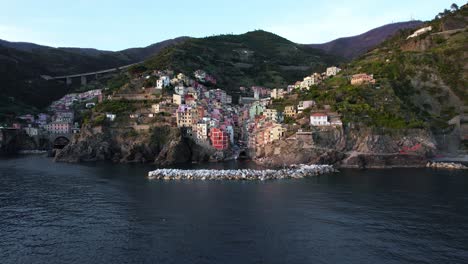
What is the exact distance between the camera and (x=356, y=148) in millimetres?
68062

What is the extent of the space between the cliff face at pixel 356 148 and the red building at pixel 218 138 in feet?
41.4

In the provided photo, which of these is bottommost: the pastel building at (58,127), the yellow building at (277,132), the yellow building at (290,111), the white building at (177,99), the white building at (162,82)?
the yellow building at (277,132)

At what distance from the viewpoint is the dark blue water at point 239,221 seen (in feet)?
87.7

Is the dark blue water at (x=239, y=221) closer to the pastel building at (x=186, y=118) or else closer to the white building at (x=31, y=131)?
the pastel building at (x=186, y=118)

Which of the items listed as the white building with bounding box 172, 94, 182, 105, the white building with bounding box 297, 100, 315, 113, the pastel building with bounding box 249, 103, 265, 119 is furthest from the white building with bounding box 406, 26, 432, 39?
the white building with bounding box 172, 94, 182, 105

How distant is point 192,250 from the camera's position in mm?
27266

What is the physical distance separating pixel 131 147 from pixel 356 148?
135ft

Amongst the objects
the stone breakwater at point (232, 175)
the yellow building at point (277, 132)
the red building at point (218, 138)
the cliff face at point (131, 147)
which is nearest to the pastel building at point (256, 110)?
the red building at point (218, 138)

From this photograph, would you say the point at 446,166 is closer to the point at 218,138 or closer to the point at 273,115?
the point at 273,115

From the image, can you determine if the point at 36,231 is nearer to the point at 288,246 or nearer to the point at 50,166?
the point at 288,246

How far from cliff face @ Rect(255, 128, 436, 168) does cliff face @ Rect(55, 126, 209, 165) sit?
16569 millimetres

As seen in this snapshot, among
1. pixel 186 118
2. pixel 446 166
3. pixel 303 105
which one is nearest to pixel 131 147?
→ pixel 186 118

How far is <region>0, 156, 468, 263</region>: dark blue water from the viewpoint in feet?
87.7

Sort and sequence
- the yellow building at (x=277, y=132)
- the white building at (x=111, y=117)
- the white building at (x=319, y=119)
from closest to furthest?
the white building at (x=319, y=119)
the yellow building at (x=277, y=132)
the white building at (x=111, y=117)
